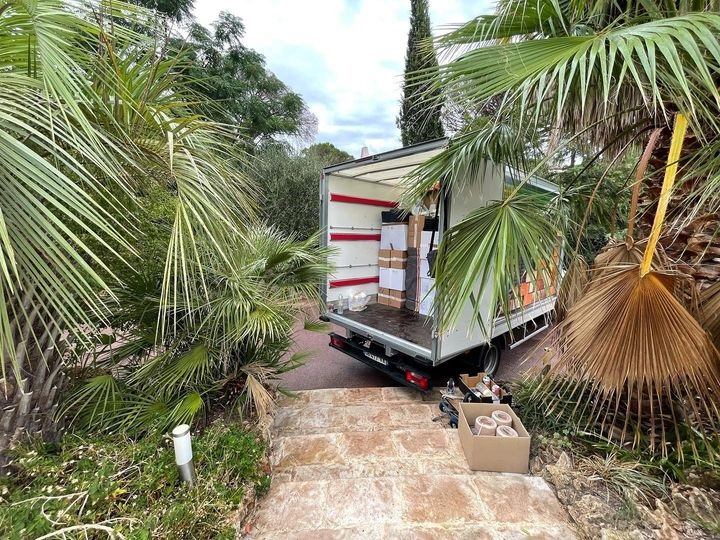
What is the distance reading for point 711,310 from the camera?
1703mm

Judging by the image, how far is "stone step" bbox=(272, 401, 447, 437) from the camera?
280 cm

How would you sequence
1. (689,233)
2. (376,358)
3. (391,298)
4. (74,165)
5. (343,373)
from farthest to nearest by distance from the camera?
1. (391,298)
2. (343,373)
3. (376,358)
4. (689,233)
5. (74,165)

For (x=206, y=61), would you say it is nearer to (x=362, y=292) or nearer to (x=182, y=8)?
(x=182, y=8)

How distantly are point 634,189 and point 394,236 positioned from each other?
10.6 ft

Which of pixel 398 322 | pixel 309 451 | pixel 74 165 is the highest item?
pixel 74 165

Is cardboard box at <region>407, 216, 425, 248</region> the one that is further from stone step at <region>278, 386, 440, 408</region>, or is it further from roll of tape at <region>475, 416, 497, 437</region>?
roll of tape at <region>475, 416, 497, 437</region>

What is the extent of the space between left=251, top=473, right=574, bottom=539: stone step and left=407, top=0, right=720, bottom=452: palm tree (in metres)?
0.83

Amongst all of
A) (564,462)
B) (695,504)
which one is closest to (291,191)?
(564,462)

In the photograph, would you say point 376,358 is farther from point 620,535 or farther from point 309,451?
point 620,535

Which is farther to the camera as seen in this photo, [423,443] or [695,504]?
[423,443]

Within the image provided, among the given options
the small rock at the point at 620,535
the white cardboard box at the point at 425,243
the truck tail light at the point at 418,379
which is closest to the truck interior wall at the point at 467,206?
the truck tail light at the point at 418,379

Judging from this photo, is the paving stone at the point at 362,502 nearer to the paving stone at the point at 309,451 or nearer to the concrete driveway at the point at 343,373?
the paving stone at the point at 309,451

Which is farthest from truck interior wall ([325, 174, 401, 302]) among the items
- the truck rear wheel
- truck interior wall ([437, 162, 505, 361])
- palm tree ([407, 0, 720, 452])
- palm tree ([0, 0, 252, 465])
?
palm tree ([0, 0, 252, 465])

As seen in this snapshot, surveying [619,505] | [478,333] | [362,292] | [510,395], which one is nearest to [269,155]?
[362,292]
